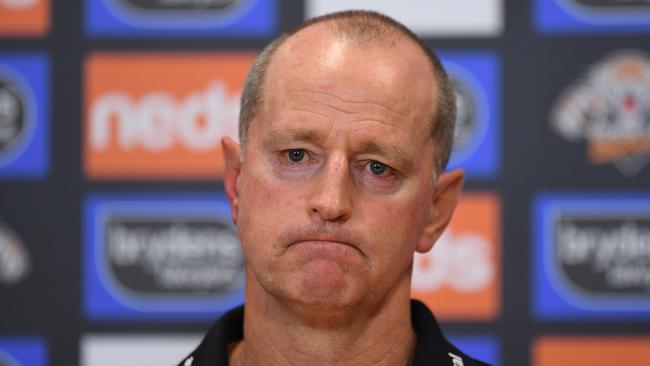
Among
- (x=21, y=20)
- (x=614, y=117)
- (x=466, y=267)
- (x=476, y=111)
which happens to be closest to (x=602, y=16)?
(x=614, y=117)

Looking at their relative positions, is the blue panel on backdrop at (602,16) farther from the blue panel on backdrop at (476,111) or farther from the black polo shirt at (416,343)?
the black polo shirt at (416,343)

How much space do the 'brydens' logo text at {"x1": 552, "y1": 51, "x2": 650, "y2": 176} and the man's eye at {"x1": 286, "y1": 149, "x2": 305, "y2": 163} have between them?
1484 millimetres

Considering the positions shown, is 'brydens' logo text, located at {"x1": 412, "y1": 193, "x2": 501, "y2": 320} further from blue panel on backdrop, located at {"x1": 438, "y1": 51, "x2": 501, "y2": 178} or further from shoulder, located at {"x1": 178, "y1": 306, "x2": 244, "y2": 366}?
shoulder, located at {"x1": 178, "y1": 306, "x2": 244, "y2": 366}

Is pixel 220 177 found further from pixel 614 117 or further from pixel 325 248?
pixel 325 248

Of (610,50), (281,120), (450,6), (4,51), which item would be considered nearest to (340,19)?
(281,120)

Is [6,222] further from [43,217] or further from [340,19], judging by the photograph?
[340,19]

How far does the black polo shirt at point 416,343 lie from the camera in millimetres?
1596

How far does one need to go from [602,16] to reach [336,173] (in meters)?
1.68

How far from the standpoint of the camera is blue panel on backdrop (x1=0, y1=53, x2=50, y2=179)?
2.83 metres

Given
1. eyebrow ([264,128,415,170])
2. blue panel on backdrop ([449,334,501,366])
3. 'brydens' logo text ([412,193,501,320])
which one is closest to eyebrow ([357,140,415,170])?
eyebrow ([264,128,415,170])

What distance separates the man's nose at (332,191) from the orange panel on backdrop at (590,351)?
157 centimetres

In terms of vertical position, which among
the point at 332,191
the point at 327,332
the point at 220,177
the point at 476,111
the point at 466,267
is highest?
the point at 476,111

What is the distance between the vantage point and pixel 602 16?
2777 mm

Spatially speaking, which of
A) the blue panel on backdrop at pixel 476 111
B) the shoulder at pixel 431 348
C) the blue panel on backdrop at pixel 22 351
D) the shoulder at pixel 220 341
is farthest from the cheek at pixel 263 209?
the blue panel on backdrop at pixel 22 351
